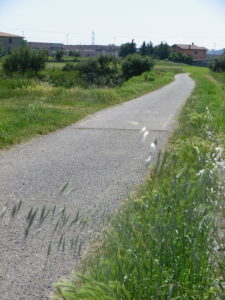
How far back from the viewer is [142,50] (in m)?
119

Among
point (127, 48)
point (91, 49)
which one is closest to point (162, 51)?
point (127, 48)

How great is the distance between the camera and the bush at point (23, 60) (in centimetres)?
4589

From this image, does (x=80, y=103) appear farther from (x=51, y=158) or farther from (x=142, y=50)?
(x=142, y=50)

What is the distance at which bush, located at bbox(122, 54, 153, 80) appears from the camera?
54.5 m

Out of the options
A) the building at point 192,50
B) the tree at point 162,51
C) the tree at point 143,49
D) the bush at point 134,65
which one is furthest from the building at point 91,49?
the bush at point 134,65

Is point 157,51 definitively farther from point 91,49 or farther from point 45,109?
point 45,109

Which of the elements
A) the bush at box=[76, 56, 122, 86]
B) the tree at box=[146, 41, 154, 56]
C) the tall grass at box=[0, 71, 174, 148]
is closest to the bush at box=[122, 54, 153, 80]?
the bush at box=[76, 56, 122, 86]

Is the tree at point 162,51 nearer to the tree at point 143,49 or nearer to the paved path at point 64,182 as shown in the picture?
the tree at point 143,49

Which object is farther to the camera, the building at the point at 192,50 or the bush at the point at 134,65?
the building at the point at 192,50

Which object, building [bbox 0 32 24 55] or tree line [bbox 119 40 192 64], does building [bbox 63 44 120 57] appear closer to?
tree line [bbox 119 40 192 64]

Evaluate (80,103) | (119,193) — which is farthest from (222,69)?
(119,193)

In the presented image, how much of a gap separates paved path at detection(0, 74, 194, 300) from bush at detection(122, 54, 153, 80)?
41458mm

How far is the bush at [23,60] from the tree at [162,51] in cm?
7526

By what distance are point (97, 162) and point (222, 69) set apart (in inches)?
2353
